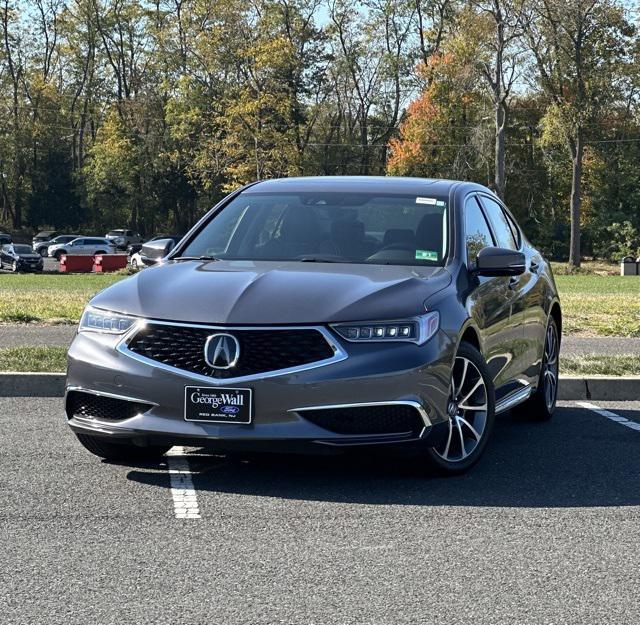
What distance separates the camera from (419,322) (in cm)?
618

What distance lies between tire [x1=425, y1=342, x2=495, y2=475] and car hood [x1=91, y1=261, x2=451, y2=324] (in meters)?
0.48

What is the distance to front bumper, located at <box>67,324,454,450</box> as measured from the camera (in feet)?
19.5

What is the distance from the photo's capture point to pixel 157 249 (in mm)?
7723

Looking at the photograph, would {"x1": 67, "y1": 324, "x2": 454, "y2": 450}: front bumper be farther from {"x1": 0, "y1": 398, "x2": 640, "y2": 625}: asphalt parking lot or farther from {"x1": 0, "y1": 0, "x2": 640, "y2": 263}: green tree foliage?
{"x1": 0, "y1": 0, "x2": 640, "y2": 263}: green tree foliage

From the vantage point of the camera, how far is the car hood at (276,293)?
19.9 feet

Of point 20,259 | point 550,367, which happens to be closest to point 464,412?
point 550,367

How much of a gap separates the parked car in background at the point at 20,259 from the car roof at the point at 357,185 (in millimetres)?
51046

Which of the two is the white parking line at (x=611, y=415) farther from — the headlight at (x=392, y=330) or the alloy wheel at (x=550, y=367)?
the headlight at (x=392, y=330)

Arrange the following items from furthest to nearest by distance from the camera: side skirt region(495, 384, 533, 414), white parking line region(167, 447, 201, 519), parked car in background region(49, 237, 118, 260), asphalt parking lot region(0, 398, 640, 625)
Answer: parked car in background region(49, 237, 118, 260)
side skirt region(495, 384, 533, 414)
white parking line region(167, 447, 201, 519)
asphalt parking lot region(0, 398, 640, 625)

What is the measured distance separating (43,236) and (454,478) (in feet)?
272

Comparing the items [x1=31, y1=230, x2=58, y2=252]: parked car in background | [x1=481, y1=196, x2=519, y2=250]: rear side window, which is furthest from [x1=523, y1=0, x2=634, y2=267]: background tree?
[x1=481, y1=196, x2=519, y2=250]: rear side window

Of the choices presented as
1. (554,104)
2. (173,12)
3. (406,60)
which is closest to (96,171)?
(173,12)

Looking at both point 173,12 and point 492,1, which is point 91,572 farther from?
point 173,12

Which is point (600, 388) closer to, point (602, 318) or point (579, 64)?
point (602, 318)
